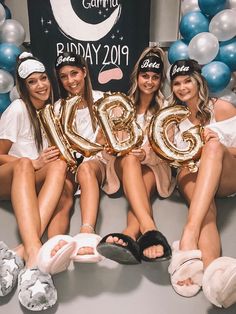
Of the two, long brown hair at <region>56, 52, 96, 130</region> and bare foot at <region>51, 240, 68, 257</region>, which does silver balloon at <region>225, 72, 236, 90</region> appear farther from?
bare foot at <region>51, 240, 68, 257</region>

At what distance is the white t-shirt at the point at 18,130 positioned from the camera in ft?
6.40

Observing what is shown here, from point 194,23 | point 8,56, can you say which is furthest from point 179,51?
point 8,56

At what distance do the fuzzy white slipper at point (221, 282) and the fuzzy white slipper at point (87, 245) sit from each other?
0.40 meters

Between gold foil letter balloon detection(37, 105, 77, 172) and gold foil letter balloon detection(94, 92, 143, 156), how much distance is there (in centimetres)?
19

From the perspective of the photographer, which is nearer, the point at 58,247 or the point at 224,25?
the point at 58,247

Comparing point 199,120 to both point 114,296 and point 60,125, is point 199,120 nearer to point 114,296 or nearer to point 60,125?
point 60,125

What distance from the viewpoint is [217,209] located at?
188 centimetres

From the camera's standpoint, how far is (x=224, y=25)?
226 cm

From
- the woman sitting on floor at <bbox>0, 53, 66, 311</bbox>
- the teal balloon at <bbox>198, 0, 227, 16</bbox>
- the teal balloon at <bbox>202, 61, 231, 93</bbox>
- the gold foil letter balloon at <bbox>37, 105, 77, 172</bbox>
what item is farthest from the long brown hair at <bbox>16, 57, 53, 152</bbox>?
→ the teal balloon at <bbox>198, 0, 227, 16</bbox>

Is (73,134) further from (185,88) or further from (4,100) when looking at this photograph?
(4,100)

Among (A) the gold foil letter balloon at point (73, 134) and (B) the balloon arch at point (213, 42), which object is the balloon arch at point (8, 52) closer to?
(A) the gold foil letter balloon at point (73, 134)

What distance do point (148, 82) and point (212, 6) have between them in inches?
28.0

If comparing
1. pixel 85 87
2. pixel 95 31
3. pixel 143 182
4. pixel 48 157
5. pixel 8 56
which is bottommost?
pixel 143 182

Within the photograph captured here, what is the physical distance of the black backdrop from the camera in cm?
276
